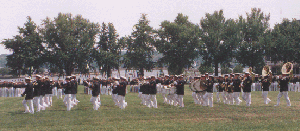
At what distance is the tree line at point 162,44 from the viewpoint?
51.5 metres

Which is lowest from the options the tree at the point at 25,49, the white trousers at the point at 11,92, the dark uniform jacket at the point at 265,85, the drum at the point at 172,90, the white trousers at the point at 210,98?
the white trousers at the point at 11,92

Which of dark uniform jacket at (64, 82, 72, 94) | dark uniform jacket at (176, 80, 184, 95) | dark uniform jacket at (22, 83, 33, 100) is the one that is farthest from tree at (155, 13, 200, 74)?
dark uniform jacket at (22, 83, 33, 100)

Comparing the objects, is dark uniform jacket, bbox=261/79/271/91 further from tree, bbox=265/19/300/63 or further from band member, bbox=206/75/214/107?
tree, bbox=265/19/300/63

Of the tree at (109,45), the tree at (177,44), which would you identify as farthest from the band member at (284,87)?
the tree at (109,45)

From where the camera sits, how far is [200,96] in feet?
61.4

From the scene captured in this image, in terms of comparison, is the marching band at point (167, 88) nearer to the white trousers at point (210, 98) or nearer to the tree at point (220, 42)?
the white trousers at point (210, 98)

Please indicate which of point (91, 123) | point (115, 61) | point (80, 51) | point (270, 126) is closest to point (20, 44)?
point (80, 51)

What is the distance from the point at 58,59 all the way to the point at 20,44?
312 inches

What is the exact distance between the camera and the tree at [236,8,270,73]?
5112 cm

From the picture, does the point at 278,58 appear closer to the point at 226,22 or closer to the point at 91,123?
the point at 226,22

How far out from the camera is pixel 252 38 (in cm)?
5431

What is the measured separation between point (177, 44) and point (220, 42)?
888 centimetres

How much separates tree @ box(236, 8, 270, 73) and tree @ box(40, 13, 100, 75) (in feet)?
105

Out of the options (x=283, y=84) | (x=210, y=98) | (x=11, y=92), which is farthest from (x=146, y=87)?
(x=11, y=92)
